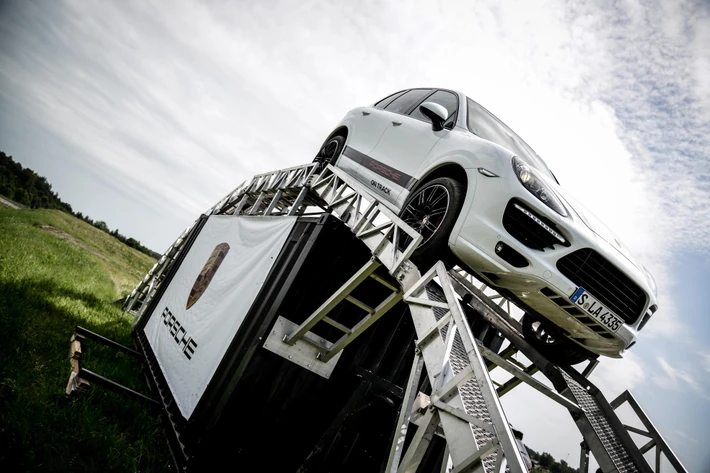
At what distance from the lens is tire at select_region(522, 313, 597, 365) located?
3.20m

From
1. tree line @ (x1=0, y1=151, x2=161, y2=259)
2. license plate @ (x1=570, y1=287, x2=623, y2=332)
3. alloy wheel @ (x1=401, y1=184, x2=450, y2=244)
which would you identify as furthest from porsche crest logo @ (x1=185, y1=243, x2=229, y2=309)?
tree line @ (x1=0, y1=151, x2=161, y2=259)

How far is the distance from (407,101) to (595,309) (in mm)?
3362

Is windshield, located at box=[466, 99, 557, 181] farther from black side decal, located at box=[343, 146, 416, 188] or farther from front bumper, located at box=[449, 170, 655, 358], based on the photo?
front bumper, located at box=[449, 170, 655, 358]

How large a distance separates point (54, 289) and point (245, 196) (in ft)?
15.9

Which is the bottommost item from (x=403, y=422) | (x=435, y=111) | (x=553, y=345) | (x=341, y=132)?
(x=403, y=422)

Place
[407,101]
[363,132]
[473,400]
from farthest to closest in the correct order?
[363,132] < [407,101] < [473,400]

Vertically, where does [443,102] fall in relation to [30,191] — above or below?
above

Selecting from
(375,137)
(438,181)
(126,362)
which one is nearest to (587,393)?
(438,181)

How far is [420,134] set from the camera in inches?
153

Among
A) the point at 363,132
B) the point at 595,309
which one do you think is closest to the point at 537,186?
the point at 595,309

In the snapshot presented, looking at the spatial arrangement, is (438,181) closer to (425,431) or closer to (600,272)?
(600,272)

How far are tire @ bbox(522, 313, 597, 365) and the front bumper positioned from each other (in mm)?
332

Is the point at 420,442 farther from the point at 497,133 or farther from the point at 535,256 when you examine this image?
the point at 497,133

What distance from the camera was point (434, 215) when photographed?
3.20 metres
